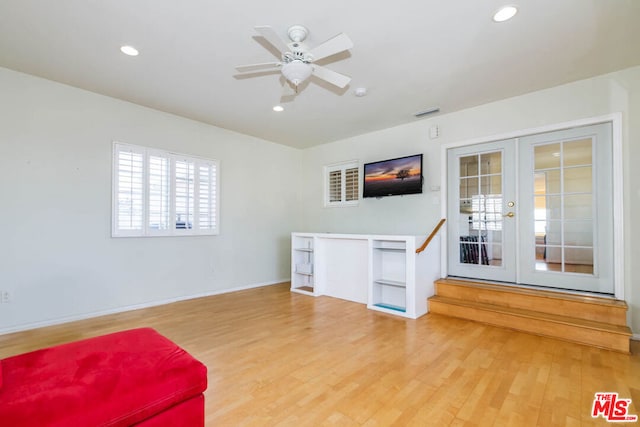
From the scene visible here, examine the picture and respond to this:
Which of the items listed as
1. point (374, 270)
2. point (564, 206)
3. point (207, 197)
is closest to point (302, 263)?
point (374, 270)

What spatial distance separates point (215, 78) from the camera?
11.2ft

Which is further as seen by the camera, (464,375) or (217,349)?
(217,349)

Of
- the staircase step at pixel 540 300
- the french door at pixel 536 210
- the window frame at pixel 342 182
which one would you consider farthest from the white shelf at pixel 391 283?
the window frame at pixel 342 182

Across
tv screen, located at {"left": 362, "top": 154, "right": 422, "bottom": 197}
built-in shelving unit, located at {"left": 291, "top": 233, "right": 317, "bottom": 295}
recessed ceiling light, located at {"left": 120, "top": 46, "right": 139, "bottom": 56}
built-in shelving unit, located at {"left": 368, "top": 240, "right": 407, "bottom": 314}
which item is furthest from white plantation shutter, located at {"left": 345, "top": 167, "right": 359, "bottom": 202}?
recessed ceiling light, located at {"left": 120, "top": 46, "right": 139, "bottom": 56}

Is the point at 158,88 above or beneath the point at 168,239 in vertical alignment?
above

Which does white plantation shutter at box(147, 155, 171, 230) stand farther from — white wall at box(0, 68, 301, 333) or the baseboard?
the baseboard

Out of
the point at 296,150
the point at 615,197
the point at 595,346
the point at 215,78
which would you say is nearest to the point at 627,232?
the point at 615,197

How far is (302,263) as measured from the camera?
17.8 feet

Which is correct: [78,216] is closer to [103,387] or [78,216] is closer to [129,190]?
[129,190]

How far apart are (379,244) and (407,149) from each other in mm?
1681

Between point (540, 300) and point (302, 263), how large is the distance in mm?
3459

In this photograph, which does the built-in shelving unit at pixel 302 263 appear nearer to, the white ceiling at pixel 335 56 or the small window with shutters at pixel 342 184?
the small window with shutters at pixel 342 184

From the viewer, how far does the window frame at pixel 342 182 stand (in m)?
5.67

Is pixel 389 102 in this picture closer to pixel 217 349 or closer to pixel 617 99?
pixel 617 99
